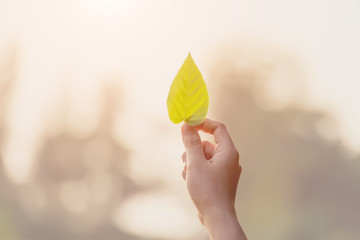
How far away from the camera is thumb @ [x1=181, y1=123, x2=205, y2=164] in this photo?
0.52 meters

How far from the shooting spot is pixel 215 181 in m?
0.50

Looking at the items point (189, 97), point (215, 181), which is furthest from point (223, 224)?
point (189, 97)

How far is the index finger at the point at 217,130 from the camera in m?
0.54

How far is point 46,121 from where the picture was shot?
194cm

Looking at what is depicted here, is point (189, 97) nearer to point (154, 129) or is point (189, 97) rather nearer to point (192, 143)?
point (192, 143)

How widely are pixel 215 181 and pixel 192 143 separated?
56mm

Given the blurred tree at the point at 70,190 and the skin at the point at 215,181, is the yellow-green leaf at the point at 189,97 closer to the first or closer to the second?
the skin at the point at 215,181

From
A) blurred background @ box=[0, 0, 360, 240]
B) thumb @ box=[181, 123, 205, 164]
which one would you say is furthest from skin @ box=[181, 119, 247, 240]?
blurred background @ box=[0, 0, 360, 240]

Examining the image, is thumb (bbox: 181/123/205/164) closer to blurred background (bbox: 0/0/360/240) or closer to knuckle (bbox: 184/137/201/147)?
knuckle (bbox: 184/137/201/147)

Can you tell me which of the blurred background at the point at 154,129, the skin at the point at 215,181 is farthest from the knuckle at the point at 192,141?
the blurred background at the point at 154,129

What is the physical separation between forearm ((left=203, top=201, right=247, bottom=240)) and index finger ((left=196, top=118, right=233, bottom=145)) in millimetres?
86

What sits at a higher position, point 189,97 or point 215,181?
point 189,97

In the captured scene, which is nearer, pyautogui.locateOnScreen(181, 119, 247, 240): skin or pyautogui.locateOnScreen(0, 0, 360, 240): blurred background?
pyautogui.locateOnScreen(181, 119, 247, 240): skin

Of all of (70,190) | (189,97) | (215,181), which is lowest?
(70,190)
